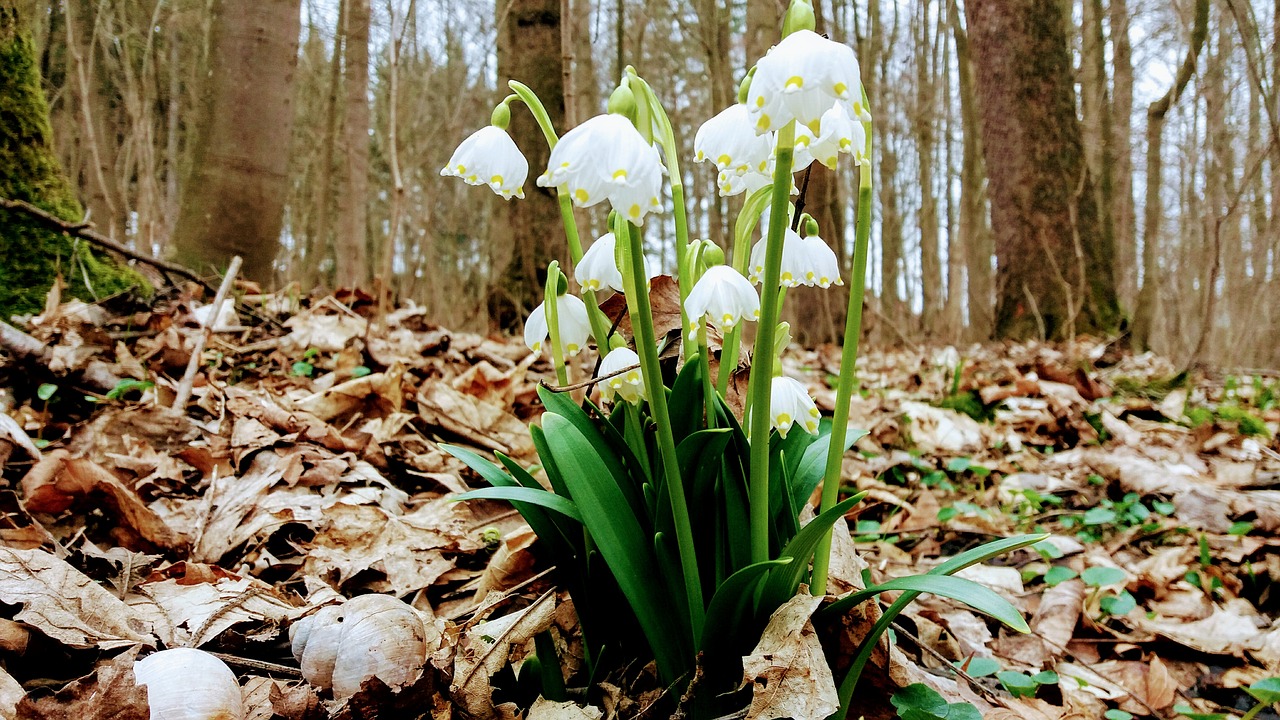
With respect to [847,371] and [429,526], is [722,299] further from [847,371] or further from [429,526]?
[429,526]

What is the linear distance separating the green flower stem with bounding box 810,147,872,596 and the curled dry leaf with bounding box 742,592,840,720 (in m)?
0.10

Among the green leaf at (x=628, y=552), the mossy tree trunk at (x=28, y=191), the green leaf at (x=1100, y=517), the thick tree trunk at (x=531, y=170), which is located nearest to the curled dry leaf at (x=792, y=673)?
the green leaf at (x=628, y=552)

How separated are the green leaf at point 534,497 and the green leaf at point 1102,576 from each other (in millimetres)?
1423

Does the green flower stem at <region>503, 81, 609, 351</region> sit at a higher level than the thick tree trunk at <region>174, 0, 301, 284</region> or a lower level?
lower

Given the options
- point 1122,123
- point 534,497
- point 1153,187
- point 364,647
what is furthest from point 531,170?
point 1153,187

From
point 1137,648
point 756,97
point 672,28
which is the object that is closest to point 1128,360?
point 1137,648

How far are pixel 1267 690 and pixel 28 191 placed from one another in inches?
157

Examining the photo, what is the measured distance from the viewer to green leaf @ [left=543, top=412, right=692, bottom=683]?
105 centimetres

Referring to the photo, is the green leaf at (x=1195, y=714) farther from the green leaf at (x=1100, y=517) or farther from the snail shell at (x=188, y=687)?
the snail shell at (x=188, y=687)

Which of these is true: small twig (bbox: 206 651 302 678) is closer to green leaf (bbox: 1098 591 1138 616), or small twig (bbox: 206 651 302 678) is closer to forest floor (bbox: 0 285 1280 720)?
forest floor (bbox: 0 285 1280 720)

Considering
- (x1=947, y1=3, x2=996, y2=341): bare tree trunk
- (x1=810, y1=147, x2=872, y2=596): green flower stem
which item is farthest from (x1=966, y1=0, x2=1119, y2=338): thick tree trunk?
(x1=810, y1=147, x2=872, y2=596): green flower stem

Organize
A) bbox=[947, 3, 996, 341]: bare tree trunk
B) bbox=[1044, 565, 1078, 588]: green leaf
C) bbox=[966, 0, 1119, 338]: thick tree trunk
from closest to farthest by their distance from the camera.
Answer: bbox=[1044, 565, 1078, 588]: green leaf
bbox=[966, 0, 1119, 338]: thick tree trunk
bbox=[947, 3, 996, 341]: bare tree trunk

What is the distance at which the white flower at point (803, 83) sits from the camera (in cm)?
77

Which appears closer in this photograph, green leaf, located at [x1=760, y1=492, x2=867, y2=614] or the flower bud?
the flower bud
